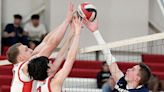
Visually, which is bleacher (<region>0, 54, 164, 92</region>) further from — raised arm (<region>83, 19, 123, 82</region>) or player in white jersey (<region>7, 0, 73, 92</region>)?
player in white jersey (<region>7, 0, 73, 92</region>)

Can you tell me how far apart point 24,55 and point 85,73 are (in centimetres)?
481

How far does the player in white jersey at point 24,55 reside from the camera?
534 cm

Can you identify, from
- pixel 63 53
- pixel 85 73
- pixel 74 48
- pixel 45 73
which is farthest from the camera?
pixel 85 73

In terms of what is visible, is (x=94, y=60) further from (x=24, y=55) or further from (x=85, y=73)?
(x=24, y=55)

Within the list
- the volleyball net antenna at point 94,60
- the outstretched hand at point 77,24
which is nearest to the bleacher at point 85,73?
the volleyball net antenna at point 94,60

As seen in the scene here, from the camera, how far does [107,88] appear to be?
905 cm

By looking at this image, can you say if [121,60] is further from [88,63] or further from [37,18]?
[37,18]

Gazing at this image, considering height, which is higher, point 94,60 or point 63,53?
point 63,53

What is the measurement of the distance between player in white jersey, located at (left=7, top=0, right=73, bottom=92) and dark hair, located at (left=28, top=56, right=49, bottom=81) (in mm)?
349

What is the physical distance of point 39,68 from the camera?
4.89m

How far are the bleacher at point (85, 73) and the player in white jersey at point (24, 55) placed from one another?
10.6ft

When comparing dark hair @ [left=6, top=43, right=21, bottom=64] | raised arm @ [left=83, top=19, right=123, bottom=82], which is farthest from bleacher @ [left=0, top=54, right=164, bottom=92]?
dark hair @ [left=6, top=43, right=21, bottom=64]

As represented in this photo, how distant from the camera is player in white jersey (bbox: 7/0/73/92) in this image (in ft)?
17.5

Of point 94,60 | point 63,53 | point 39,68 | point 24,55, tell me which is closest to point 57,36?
point 63,53
